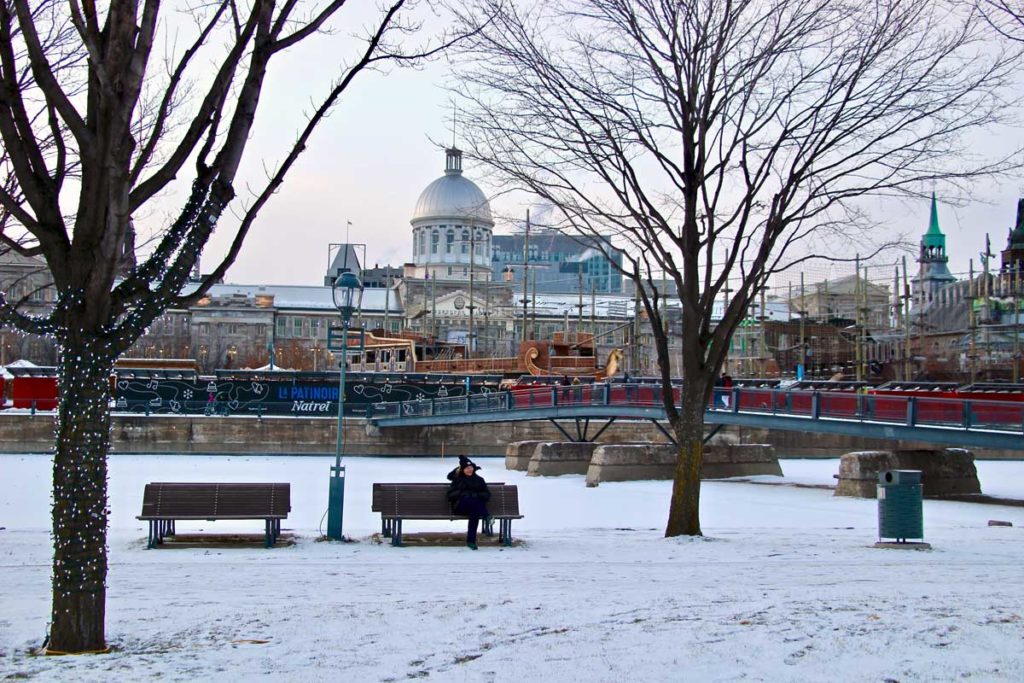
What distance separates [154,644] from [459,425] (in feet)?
132

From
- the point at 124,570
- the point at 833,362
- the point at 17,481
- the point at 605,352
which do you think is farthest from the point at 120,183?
the point at 605,352

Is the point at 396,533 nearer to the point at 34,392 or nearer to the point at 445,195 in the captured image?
the point at 34,392

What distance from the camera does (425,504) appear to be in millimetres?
16094

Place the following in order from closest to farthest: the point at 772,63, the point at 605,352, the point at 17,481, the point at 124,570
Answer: the point at 124,570 → the point at 772,63 → the point at 17,481 → the point at 605,352

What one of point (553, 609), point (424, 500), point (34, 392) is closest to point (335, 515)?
point (424, 500)

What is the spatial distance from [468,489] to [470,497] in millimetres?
140

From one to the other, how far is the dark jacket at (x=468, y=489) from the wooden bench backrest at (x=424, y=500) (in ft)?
0.52

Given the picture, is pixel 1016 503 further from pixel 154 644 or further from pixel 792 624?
pixel 154 644

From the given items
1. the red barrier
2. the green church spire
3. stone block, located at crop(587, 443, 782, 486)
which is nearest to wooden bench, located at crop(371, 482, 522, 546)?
stone block, located at crop(587, 443, 782, 486)

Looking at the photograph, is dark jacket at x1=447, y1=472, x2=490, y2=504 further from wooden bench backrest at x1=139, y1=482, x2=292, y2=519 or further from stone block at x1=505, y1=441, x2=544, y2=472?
stone block at x1=505, y1=441, x2=544, y2=472

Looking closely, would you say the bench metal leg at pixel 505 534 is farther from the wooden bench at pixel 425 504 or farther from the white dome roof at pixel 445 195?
the white dome roof at pixel 445 195

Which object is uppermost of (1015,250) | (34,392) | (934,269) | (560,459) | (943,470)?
(934,269)

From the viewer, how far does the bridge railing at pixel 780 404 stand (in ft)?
80.7

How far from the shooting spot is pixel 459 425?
160 ft
